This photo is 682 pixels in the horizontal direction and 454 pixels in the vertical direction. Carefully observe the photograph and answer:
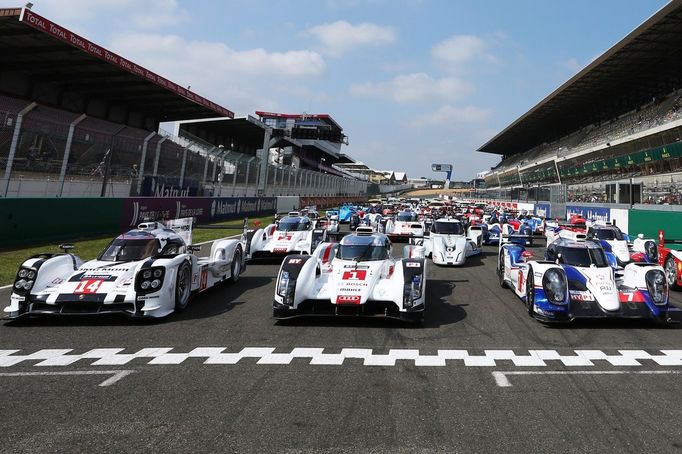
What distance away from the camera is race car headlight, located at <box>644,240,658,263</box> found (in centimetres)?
1152

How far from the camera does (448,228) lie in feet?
45.5

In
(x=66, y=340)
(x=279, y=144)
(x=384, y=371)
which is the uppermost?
(x=279, y=144)

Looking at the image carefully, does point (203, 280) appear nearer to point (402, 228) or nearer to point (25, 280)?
point (25, 280)

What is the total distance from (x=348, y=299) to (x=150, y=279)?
8.88 feet

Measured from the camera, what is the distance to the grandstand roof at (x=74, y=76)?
67.8 feet

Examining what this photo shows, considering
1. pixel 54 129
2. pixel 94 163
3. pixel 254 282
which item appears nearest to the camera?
pixel 254 282

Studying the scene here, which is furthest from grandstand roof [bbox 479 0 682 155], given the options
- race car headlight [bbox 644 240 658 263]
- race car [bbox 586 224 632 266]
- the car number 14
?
the car number 14

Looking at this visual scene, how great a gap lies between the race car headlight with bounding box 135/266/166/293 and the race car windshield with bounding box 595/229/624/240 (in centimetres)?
1196

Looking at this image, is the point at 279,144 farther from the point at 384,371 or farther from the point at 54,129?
the point at 384,371

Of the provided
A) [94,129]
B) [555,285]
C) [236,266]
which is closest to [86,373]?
[236,266]

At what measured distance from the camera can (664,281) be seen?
6.42 meters

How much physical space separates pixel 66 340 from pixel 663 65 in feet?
146

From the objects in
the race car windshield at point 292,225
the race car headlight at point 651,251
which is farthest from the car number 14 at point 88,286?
the race car headlight at point 651,251

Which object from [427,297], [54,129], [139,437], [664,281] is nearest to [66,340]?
[139,437]
